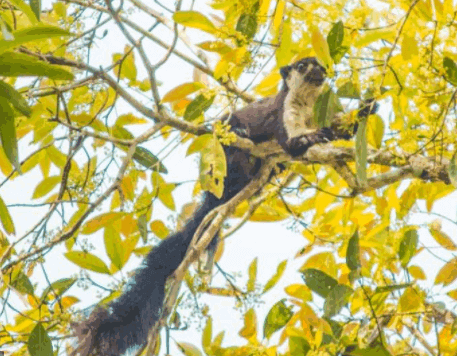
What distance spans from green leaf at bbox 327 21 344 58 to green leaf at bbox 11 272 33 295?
4.72 feet

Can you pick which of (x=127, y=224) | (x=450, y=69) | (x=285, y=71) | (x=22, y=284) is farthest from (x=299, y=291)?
(x=285, y=71)

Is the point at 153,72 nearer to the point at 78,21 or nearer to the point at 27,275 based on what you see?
the point at 78,21

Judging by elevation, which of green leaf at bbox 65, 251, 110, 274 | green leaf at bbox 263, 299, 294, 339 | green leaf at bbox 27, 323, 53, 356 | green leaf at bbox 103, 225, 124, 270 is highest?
green leaf at bbox 103, 225, 124, 270

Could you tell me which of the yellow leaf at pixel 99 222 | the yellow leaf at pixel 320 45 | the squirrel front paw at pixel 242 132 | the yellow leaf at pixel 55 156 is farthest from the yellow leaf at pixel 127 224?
the squirrel front paw at pixel 242 132

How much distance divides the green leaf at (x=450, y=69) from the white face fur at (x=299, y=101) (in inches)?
82.5

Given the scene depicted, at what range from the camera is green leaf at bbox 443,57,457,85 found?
2.05 meters

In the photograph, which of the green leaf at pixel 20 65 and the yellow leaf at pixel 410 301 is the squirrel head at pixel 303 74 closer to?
the yellow leaf at pixel 410 301

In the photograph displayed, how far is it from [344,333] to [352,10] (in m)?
1.16

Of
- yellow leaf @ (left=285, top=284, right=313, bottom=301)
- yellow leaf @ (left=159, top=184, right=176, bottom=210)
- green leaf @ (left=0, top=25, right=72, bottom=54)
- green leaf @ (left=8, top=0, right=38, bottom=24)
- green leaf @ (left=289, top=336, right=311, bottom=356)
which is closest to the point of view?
green leaf @ (left=0, top=25, right=72, bottom=54)

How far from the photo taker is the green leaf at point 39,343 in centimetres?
242

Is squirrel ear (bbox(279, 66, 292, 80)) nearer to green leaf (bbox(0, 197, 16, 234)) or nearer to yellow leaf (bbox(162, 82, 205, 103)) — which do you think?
yellow leaf (bbox(162, 82, 205, 103))

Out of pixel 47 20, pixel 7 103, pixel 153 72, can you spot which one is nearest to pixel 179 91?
pixel 153 72

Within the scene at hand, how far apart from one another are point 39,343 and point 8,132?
2.58 ft

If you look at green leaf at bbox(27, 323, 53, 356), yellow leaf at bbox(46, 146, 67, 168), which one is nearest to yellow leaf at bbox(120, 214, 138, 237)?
yellow leaf at bbox(46, 146, 67, 168)
